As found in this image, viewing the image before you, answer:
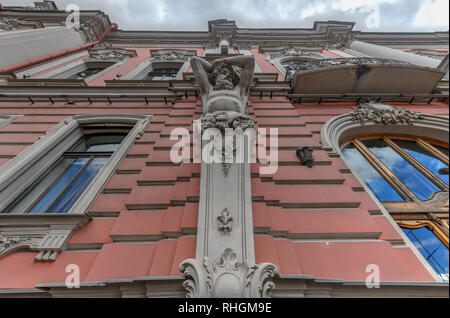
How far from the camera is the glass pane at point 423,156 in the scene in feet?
13.3

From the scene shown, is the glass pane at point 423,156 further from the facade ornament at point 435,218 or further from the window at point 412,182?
the facade ornament at point 435,218

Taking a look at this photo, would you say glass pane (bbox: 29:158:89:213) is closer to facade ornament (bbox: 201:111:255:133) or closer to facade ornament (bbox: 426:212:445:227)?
facade ornament (bbox: 201:111:255:133)

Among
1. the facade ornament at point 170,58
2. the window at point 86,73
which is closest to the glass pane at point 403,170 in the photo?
the facade ornament at point 170,58

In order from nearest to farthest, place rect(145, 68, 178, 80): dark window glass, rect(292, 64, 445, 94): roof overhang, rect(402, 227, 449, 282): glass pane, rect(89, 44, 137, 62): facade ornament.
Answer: rect(402, 227, 449, 282): glass pane, rect(292, 64, 445, 94): roof overhang, rect(145, 68, 178, 80): dark window glass, rect(89, 44, 137, 62): facade ornament

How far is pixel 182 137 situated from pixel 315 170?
280cm

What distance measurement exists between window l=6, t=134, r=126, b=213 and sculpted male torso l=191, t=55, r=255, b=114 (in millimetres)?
3040

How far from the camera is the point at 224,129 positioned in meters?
2.96

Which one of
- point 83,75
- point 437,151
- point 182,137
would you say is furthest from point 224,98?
point 83,75

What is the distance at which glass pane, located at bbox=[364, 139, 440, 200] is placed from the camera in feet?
11.9

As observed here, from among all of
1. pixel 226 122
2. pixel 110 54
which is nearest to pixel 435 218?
pixel 226 122

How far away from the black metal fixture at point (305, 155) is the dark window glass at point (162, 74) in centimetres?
810

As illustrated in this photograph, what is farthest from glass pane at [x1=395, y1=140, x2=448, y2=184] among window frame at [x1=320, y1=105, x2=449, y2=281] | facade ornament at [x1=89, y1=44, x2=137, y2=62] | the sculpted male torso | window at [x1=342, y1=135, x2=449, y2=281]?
facade ornament at [x1=89, y1=44, x2=137, y2=62]

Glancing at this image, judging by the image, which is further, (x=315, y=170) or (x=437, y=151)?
(x=437, y=151)
